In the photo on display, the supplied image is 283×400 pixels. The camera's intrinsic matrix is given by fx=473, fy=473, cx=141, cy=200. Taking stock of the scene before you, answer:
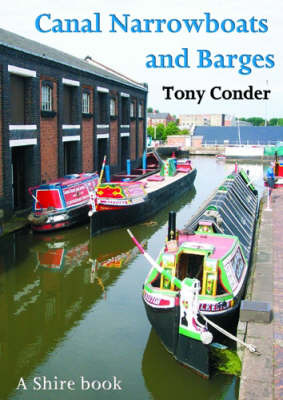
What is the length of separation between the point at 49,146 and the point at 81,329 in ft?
47.8

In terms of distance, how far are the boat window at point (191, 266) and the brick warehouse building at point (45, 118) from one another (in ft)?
38.0

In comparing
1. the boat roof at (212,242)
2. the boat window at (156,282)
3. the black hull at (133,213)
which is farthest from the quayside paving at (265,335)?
the black hull at (133,213)

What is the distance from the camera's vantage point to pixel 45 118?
23.8 m

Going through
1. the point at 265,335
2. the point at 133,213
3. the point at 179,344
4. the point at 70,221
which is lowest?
the point at 179,344

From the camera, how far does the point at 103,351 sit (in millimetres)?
10219

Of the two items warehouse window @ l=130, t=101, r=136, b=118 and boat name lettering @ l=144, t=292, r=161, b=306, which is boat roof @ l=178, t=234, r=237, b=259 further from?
warehouse window @ l=130, t=101, r=136, b=118

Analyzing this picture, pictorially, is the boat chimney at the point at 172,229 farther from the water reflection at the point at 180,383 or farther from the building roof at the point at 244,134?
the building roof at the point at 244,134

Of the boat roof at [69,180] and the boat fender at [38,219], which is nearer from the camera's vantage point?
the boat fender at [38,219]

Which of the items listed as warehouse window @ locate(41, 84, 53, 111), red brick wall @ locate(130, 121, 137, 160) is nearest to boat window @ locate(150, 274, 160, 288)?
warehouse window @ locate(41, 84, 53, 111)

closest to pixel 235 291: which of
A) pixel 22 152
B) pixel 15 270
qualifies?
pixel 15 270

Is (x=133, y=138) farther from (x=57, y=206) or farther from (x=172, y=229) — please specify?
(x=172, y=229)

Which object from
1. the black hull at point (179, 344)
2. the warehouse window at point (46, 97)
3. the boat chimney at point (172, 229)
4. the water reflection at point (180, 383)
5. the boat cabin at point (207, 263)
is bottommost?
the water reflection at point (180, 383)

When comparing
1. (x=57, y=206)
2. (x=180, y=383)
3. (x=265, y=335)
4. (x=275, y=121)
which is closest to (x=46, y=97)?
(x=57, y=206)

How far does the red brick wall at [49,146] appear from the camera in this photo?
2367cm
